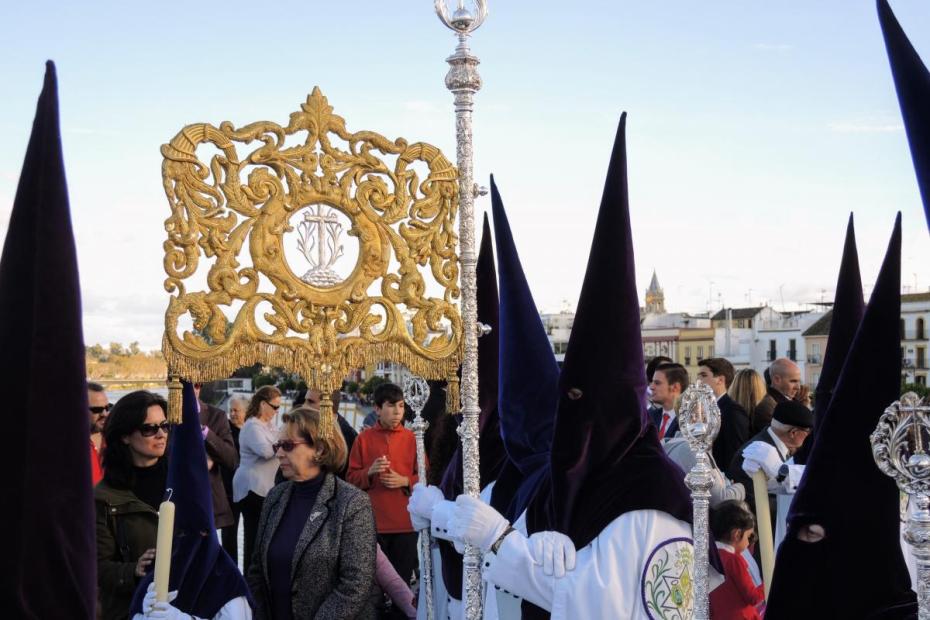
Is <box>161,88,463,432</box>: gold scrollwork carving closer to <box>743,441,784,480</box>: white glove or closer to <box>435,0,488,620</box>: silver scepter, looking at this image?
<box>435,0,488,620</box>: silver scepter

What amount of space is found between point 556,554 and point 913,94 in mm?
1809

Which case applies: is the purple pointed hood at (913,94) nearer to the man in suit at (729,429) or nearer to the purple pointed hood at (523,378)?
the purple pointed hood at (523,378)

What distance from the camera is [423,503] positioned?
15.8 ft

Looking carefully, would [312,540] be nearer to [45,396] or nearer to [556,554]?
[556,554]

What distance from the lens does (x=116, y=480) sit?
393 centimetres

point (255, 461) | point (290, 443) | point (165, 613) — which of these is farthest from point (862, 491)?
point (255, 461)

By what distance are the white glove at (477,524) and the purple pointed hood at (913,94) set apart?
1812mm

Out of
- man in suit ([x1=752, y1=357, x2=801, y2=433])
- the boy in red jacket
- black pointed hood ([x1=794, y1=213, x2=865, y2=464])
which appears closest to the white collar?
man in suit ([x1=752, y1=357, x2=801, y2=433])

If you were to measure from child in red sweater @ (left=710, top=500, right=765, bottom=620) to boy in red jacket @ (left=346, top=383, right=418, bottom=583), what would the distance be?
8.42 feet

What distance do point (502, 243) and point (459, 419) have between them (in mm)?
1438

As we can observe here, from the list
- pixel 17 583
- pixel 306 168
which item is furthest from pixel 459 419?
pixel 17 583

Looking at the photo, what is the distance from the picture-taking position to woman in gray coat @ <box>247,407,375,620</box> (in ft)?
13.7

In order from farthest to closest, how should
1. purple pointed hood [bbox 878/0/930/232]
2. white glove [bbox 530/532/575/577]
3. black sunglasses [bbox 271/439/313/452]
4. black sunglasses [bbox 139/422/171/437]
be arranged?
black sunglasses [bbox 271/439/313/452]
black sunglasses [bbox 139/422/171/437]
white glove [bbox 530/532/575/577]
purple pointed hood [bbox 878/0/930/232]

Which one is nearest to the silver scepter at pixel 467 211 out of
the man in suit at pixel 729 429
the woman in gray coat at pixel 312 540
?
the woman in gray coat at pixel 312 540
